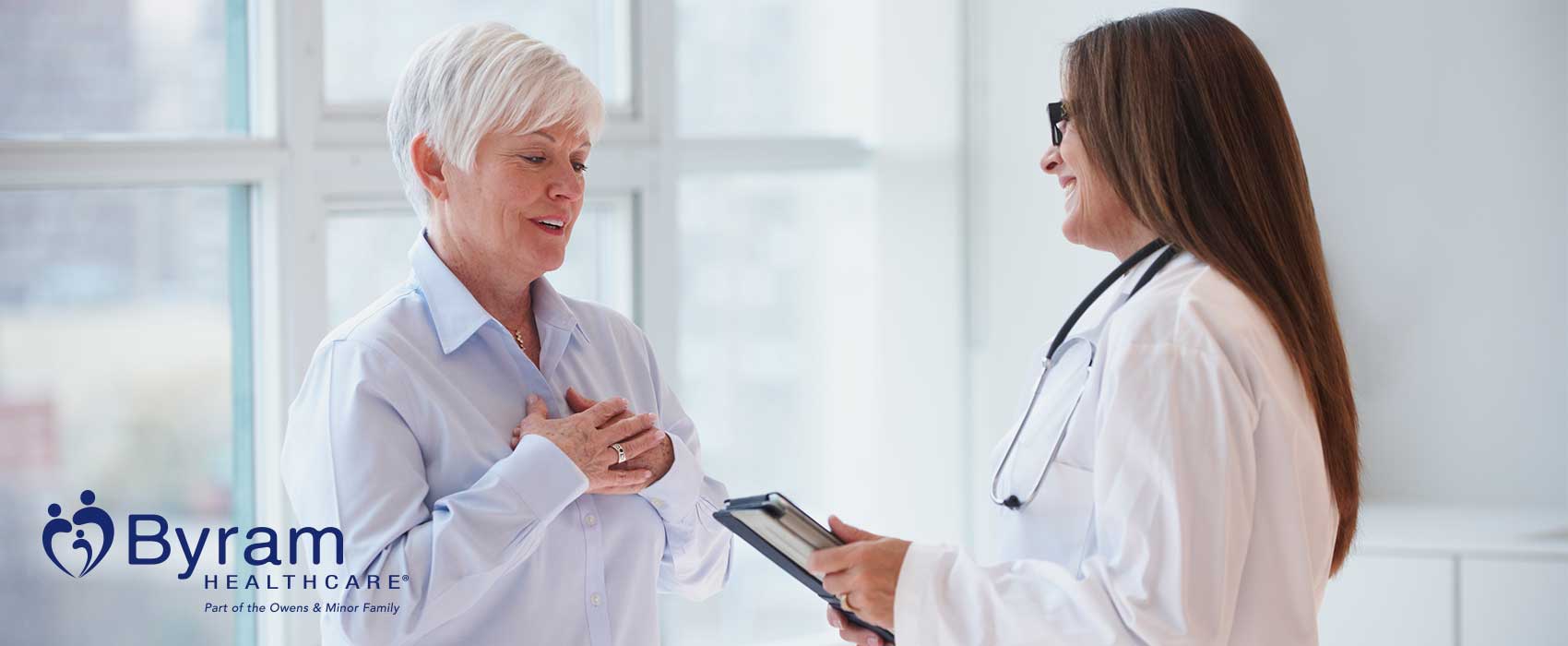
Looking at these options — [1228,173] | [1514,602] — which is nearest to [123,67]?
[1228,173]

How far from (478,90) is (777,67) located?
75.8 inches

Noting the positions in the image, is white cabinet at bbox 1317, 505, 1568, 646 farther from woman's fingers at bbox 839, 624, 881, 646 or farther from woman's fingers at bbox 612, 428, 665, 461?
woman's fingers at bbox 612, 428, 665, 461

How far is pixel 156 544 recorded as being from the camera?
2543mm

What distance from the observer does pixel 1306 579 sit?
1441 millimetres

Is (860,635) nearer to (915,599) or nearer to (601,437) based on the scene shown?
(915,599)

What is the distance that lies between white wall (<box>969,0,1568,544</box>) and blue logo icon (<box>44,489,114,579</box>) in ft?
7.26

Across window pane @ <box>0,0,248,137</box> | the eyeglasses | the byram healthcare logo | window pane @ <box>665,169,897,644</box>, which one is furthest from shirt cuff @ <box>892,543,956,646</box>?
window pane @ <box>665,169,897,644</box>

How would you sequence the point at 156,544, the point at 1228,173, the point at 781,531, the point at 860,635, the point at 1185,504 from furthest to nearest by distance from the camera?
1. the point at 156,544
2. the point at 860,635
3. the point at 781,531
4. the point at 1228,173
5. the point at 1185,504

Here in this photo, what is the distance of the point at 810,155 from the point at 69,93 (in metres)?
1.74

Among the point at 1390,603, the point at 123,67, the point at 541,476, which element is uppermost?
the point at 123,67

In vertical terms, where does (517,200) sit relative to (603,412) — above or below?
above

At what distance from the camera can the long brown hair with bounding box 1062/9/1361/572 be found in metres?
1.52

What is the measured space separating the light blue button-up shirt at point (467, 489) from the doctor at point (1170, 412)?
0.33 metres

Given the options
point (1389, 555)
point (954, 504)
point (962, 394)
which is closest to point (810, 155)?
point (962, 394)
